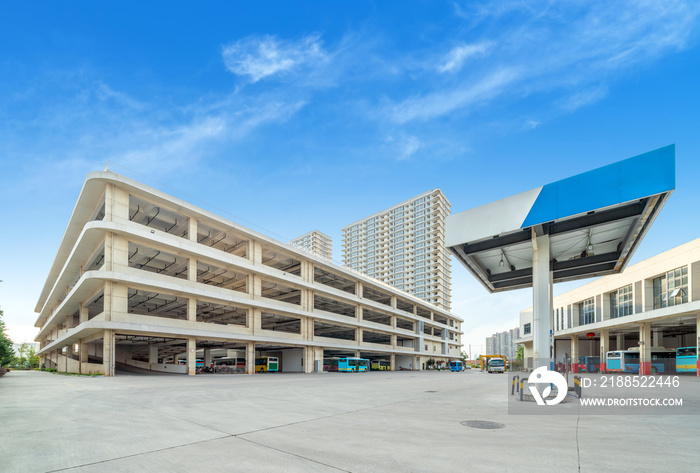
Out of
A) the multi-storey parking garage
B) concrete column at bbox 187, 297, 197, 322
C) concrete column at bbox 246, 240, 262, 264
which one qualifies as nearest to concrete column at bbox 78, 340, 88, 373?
the multi-storey parking garage

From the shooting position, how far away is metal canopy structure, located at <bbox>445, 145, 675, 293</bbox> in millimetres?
15734


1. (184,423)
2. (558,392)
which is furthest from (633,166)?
(184,423)

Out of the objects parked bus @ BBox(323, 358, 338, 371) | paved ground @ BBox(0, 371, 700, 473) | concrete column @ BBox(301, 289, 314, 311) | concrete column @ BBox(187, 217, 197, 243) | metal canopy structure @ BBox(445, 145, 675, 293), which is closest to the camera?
paved ground @ BBox(0, 371, 700, 473)

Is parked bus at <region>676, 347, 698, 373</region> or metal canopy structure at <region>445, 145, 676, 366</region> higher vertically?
metal canopy structure at <region>445, 145, 676, 366</region>

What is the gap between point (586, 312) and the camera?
193 ft

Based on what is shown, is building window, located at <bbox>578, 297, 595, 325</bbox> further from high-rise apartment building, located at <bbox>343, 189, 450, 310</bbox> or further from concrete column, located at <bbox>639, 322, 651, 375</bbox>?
high-rise apartment building, located at <bbox>343, 189, 450, 310</bbox>

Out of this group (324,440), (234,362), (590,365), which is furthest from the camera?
(590,365)

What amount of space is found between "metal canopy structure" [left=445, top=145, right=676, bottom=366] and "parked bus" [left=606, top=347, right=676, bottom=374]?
1041 inches

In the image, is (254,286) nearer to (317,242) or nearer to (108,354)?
(108,354)

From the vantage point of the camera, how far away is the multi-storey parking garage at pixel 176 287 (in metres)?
33.8

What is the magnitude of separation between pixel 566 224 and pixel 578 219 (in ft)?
2.05

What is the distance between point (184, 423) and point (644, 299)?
4782 cm

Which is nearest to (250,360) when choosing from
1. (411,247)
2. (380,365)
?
(380,365)

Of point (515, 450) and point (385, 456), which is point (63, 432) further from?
point (515, 450)
